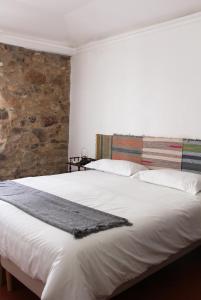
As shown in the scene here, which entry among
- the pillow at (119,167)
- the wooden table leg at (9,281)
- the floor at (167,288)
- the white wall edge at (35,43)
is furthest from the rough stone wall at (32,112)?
the floor at (167,288)

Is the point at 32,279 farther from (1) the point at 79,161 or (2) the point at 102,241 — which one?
(1) the point at 79,161

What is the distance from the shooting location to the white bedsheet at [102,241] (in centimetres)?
164

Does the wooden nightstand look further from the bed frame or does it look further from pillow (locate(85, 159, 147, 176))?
the bed frame

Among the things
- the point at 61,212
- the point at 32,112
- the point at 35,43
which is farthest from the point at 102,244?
the point at 35,43

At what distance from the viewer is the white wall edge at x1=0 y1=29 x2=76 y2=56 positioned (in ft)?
13.5

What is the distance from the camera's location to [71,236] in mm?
1801

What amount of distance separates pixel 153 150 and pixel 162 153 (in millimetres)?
141

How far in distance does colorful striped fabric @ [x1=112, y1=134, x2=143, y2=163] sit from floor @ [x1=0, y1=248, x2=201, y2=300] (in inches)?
58.1

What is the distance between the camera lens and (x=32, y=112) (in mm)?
4543

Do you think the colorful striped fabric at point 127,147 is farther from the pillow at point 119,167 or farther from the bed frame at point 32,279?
the bed frame at point 32,279

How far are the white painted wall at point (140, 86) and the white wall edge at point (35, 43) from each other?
9.1 inches

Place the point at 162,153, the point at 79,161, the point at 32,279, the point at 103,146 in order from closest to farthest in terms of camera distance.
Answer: the point at 32,279 → the point at 162,153 → the point at 103,146 → the point at 79,161

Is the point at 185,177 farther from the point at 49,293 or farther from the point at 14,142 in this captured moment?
the point at 14,142

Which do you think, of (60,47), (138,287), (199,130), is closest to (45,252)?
(138,287)
